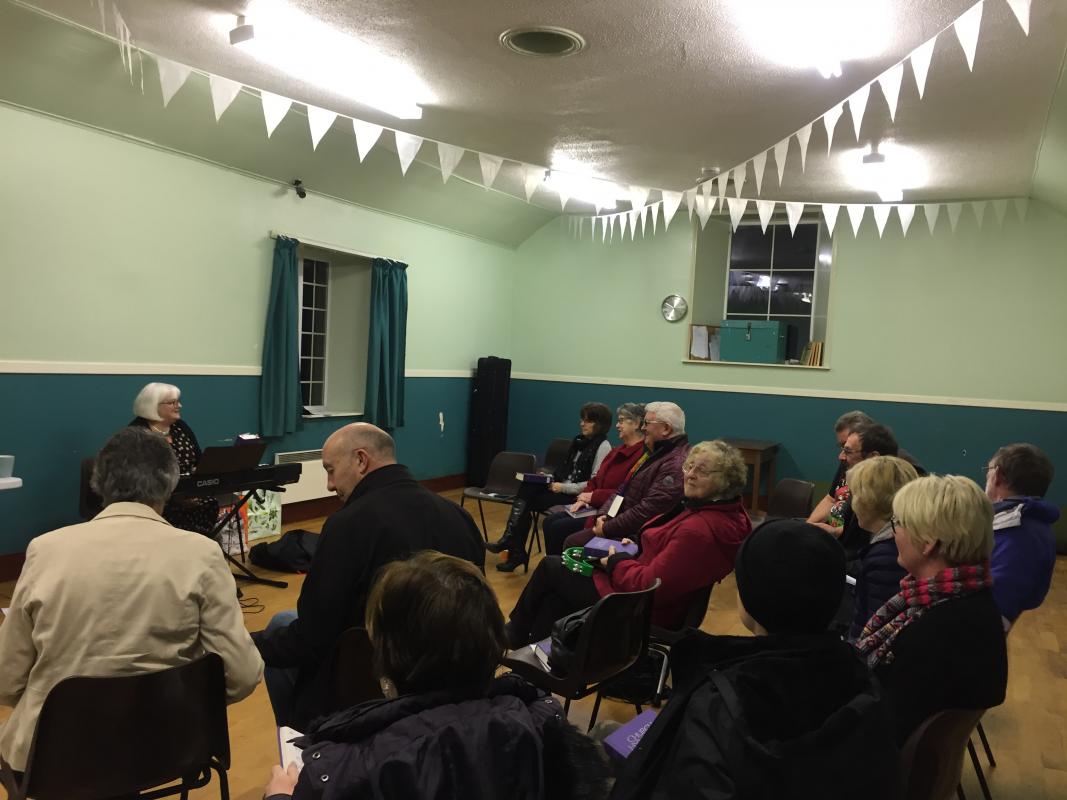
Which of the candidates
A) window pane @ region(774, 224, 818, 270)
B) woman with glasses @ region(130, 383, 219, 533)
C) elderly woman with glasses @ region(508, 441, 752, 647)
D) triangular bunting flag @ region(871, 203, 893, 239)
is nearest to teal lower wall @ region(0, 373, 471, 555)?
woman with glasses @ region(130, 383, 219, 533)

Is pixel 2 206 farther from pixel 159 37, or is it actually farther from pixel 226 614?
pixel 226 614

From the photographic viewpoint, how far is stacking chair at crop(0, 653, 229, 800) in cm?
159

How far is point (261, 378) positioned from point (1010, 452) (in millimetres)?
5068

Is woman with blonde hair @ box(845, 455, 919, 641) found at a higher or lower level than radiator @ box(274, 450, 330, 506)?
higher

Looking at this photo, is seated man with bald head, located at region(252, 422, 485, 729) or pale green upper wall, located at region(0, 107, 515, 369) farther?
pale green upper wall, located at region(0, 107, 515, 369)

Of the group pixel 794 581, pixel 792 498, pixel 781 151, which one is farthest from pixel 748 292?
pixel 794 581

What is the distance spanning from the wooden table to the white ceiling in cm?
261

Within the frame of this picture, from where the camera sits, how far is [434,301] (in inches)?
311

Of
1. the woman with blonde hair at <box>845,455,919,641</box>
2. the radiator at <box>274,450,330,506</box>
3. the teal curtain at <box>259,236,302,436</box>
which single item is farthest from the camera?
the radiator at <box>274,450,330,506</box>

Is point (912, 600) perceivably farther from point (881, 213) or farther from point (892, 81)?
point (881, 213)

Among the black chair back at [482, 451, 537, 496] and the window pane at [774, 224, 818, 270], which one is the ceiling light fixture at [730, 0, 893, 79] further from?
the window pane at [774, 224, 818, 270]

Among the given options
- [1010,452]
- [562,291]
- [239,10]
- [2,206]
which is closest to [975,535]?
[1010,452]

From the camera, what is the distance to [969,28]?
3082 mm

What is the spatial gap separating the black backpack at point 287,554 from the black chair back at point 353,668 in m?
3.08
